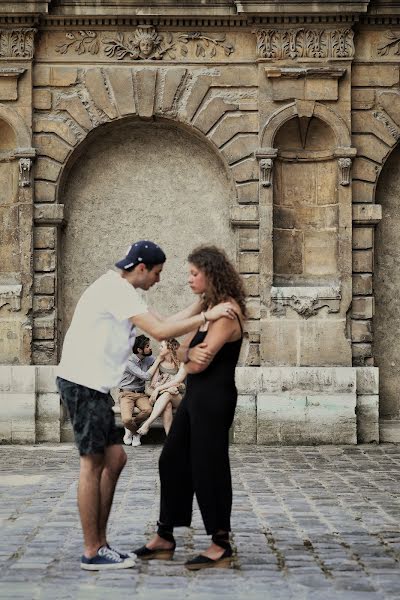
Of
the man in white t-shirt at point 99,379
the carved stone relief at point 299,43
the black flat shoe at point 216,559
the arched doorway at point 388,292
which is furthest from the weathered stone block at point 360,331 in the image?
the man in white t-shirt at point 99,379

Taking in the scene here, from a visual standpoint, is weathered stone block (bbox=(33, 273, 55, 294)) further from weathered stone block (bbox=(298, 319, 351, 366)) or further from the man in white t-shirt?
the man in white t-shirt

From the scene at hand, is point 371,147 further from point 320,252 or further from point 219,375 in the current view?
point 219,375

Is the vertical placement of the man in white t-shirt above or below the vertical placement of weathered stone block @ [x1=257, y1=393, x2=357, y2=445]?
above

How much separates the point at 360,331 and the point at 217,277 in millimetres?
9306

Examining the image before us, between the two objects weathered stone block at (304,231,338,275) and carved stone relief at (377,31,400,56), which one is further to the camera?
weathered stone block at (304,231,338,275)

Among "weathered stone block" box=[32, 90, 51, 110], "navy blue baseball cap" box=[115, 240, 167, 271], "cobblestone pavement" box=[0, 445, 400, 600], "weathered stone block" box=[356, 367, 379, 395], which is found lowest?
"cobblestone pavement" box=[0, 445, 400, 600]

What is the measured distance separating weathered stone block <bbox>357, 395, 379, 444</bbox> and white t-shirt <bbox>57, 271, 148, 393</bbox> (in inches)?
377

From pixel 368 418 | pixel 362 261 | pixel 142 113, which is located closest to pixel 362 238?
pixel 362 261

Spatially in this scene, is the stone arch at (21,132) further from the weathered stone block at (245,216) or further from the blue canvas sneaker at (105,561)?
the blue canvas sneaker at (105,561)

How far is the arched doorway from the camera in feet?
59.7

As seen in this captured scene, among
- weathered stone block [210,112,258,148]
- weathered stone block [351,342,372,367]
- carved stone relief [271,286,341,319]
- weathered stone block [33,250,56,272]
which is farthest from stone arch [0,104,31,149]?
weathered stone block [351,342,372,367]

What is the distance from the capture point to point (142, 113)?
57.6 feet

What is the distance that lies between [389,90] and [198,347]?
33.2 ft

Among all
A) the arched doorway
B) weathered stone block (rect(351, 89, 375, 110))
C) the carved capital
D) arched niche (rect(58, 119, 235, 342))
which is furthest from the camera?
the arched doorway
